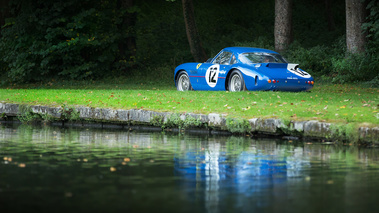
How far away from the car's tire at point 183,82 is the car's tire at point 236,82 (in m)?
2.20

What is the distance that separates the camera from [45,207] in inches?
227

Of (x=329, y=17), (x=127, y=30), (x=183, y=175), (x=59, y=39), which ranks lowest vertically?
(x=183, y=175)

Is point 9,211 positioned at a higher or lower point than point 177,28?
lower

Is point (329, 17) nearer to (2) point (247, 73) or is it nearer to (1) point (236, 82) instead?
(1) point (236, 82)

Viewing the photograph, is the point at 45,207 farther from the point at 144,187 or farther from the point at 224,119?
the point at 224,119

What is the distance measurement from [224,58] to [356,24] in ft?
25.1

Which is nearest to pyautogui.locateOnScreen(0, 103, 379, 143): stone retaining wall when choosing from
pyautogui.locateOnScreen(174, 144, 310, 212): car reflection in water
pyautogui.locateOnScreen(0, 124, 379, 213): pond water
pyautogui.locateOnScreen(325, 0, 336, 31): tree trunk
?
pyautogui.locateOnScreen(0, 124, 379, 213): pond water

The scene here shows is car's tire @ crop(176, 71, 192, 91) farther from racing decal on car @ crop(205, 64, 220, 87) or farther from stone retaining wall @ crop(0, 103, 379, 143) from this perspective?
stone retaining wall @ crop(0, 103, 379, 143)

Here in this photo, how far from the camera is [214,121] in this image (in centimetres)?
1294

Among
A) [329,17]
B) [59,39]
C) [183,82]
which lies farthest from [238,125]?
[329,17]

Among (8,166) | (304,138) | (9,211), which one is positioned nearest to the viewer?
(9,211)

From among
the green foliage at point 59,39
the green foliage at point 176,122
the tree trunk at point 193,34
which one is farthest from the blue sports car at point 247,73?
the green foliage at point 59,39

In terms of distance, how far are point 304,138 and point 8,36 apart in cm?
2042

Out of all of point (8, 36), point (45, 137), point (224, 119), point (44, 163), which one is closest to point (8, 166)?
point (44, 163)
